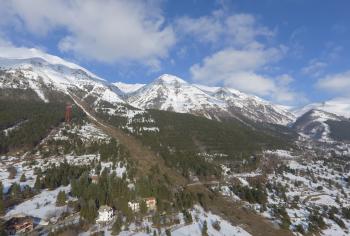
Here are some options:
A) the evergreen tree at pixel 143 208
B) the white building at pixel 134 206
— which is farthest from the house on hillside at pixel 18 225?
the evergreen tree at pixel 143 208

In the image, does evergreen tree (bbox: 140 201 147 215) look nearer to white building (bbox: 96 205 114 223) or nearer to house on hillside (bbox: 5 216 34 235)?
white building (bbox: 96 205 114 223)

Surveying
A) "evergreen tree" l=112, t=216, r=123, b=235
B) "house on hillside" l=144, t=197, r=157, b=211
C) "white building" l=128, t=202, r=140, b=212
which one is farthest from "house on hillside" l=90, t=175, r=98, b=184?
"evergreen tree" l=112, t=216, r=123, b=235

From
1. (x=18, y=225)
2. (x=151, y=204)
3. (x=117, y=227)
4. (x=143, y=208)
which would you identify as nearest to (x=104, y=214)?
(x=117, y=227)

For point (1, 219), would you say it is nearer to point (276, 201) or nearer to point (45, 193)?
point (45, 193)

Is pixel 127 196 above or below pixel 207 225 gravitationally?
above

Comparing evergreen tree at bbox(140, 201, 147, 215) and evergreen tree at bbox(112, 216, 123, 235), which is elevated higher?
evergreen tree at bbox(140, 201, 147, 215)

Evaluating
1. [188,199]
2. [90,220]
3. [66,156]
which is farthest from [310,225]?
[66,156]
